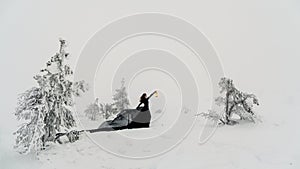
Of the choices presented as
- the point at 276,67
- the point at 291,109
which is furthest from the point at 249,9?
the point at 291,109

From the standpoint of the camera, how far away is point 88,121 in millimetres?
4289

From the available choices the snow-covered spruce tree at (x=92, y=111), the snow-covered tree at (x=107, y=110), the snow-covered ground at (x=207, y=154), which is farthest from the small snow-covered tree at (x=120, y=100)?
the snow-covered ground at (x=207, y=154)

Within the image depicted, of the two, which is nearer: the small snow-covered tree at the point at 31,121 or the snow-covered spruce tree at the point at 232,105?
the small snow-covered tree at the point at 31,121

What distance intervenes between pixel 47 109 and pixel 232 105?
2.33 metres

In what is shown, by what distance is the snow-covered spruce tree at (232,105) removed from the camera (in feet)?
14.1

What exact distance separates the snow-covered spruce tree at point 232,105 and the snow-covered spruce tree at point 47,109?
1.77 meters

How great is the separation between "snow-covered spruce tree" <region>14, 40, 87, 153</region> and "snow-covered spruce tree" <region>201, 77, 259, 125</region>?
5.82 feet

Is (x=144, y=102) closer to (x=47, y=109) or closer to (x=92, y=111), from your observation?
(x=92, y=111)

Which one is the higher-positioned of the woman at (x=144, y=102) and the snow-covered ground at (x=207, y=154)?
the woman at (x=144, y=102)

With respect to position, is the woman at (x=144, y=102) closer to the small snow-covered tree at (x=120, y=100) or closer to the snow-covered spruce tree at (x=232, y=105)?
the small snow-covered tree at (x=120, y=100)

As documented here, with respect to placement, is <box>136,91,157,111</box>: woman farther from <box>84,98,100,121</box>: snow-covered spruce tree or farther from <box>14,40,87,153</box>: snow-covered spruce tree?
<box>14,40,87,153</box>: snow-covered spruce tree

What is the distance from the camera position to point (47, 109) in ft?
12.9

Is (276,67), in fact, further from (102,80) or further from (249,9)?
(102,80)

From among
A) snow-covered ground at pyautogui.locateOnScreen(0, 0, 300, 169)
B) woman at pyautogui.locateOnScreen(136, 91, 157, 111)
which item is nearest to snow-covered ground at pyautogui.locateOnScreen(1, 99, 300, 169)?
snow-covered ground at pyautogui.locateOnScreen(0, 0, 300, 169)
